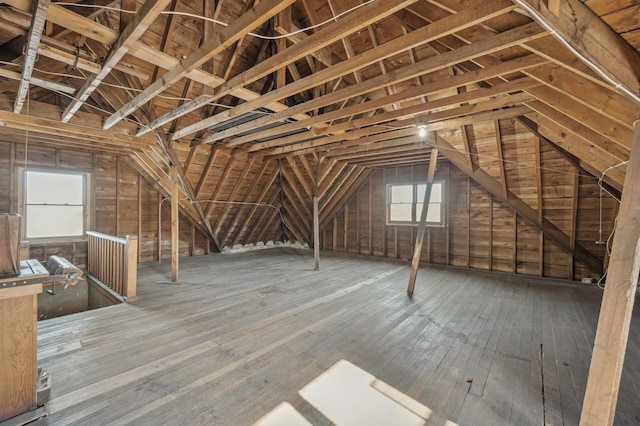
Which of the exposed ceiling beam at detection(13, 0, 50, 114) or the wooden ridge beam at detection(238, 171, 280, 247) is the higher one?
the exposed ceiling beam at detection(13, 0, 50, 114)

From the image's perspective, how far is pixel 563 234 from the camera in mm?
4926

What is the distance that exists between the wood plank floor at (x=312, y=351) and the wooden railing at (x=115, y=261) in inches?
13.6

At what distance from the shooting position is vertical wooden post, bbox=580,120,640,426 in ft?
3.82

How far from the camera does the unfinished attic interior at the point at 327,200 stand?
5.36ft

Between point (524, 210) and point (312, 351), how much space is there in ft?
16.3

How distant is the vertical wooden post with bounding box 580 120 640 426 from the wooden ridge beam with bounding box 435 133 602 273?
146 inches

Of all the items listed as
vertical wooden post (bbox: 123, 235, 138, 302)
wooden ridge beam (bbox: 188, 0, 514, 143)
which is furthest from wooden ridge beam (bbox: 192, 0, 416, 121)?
vertical wooden post (bbox: 123, 235, 138, 302)

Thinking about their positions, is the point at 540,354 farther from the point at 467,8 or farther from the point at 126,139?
the point at 126,139

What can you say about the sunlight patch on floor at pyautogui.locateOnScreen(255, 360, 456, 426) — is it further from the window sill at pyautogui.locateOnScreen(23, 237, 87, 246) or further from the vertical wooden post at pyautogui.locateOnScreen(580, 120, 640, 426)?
the window sill at pyautogui.locateOnScreen(23, 237, 87, 246)

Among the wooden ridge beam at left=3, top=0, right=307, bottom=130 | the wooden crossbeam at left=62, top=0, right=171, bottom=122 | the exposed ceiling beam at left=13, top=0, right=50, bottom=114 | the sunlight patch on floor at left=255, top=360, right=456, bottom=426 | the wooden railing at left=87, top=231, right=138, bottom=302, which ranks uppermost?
the wooden ridge beam at left=3, top=0, right=307, bottom=130

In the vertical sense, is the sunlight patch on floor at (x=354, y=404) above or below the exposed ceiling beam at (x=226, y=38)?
below

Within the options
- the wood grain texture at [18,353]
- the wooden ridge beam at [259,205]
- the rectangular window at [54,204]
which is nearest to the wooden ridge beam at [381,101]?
the wooden ridge beam at [259,205]

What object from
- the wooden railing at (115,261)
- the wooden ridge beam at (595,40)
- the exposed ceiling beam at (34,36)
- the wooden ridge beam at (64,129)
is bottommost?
the wooden railing at (115,261)

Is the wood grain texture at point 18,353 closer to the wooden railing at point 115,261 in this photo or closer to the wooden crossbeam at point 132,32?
the wooden crossbeam at point 132,32
